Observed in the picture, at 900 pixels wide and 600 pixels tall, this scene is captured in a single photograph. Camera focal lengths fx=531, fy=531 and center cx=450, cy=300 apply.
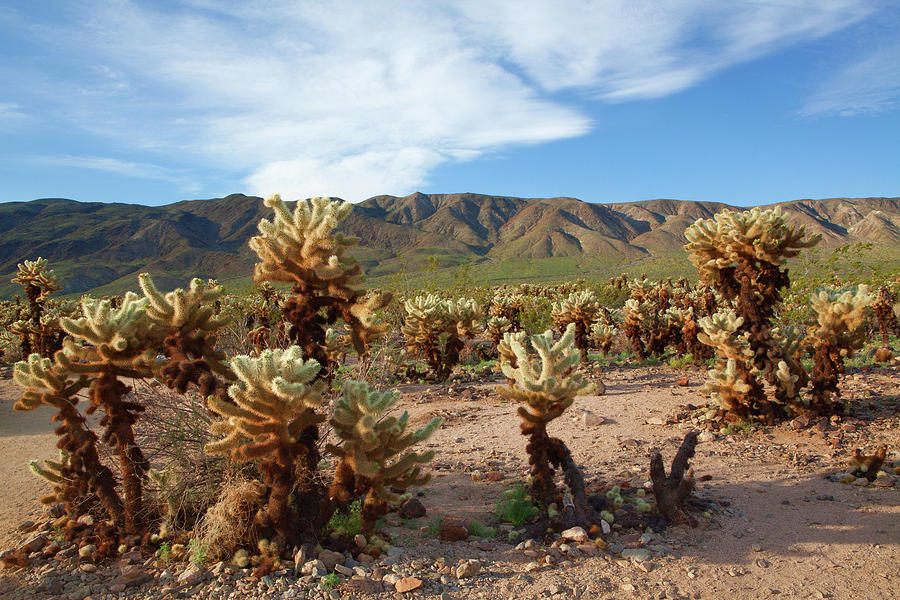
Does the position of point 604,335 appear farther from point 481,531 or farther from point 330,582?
point 330,582

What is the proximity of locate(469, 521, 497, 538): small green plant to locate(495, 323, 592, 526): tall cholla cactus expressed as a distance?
0.53m

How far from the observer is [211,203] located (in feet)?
593

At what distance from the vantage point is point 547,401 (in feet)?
15.1

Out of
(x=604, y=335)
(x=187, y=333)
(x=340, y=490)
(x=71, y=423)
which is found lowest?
(x=340, y=490)

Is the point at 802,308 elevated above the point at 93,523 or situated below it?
above

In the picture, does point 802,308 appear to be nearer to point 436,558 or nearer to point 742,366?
point 742,366

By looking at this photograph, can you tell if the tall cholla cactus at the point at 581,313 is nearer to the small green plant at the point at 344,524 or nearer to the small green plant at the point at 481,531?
the small green plant at the point at 481,531

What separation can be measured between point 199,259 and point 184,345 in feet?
380

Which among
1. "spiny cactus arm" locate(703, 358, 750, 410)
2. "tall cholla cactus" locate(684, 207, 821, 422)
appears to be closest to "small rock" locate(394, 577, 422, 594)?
"spiny cactus arm" locate(703, 358, 750, 410)

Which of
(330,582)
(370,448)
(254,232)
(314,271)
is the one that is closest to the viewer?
(330,582)

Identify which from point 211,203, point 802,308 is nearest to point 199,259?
point 211,203

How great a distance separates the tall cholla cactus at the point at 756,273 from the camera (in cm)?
748

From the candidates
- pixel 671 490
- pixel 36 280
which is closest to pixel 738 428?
pixel 671 490

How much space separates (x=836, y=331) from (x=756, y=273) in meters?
1.55
